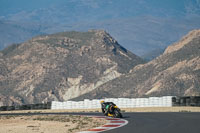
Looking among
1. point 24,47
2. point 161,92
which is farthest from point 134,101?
point 24,47

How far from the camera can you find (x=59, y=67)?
167125 mm

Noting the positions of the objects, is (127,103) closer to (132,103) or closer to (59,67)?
(132,103)

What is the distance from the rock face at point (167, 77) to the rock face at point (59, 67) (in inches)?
738

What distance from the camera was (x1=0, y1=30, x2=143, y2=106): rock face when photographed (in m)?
154

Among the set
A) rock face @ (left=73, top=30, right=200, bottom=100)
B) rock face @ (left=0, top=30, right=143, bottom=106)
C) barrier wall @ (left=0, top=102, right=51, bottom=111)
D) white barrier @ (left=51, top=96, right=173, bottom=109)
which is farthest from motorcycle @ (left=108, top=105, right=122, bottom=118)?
rock face @ (left=0, top=30, right=143, bottom=106)

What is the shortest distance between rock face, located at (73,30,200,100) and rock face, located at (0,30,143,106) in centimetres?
1874

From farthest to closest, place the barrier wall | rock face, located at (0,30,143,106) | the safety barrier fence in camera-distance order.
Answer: rock face, located at (0,30,143,106) < the barrier wall < the safety barrier fence

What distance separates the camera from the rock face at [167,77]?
111188mm

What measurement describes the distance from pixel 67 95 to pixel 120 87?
1113 inches

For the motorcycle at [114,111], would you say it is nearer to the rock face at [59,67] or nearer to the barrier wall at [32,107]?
the barrier wall at [32,107]

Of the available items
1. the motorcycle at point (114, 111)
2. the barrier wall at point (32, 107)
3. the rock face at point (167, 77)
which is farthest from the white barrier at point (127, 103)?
the rock face at point (167, 77)

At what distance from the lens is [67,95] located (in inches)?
6093

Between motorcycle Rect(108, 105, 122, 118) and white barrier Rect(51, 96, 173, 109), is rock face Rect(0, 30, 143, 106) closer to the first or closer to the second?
white barrier Rect(51, 96, 173, 109)

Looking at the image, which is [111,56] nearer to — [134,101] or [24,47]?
[24,47]
